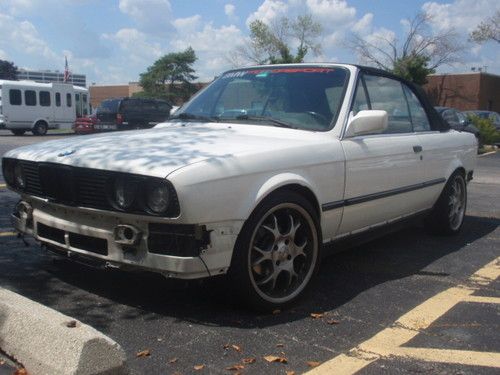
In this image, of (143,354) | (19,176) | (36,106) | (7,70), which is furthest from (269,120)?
(7,70)

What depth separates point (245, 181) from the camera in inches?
133

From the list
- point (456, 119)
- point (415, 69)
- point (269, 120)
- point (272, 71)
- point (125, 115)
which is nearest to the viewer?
point (269, 120)

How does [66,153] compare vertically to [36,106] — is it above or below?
below

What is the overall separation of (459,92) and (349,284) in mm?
38096

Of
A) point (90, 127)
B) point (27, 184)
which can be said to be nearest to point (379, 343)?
point (27, 184)

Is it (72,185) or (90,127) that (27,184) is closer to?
(72,185)

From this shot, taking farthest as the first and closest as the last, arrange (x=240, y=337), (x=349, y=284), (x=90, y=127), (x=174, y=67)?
(x=174, y=67), (x=90, y=127), (x=349, y=284), (x=240, y=337)

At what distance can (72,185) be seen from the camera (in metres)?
3.47

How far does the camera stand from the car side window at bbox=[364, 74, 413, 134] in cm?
491

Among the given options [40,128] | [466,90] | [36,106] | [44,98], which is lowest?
[40,128]

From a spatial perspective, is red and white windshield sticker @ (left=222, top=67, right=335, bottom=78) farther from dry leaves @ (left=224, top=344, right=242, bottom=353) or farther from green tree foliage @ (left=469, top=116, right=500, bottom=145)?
green tree foliage @ (left=469, top=116, right=500, bottom=145)

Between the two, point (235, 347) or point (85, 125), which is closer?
point (235, 347)

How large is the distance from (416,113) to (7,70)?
6686cm

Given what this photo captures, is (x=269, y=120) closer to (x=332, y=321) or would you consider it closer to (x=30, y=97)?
(x=332, y=321)
